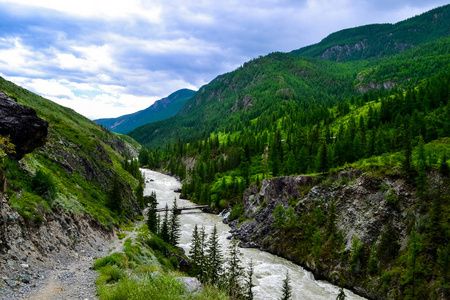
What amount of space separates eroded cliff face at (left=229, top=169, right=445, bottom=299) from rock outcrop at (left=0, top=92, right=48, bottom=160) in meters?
49.1

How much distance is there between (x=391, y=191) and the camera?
4709cm

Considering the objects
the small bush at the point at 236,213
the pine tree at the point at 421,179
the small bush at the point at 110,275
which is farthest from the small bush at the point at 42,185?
the small bush at the point at 236,213

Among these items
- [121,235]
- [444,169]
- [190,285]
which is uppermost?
[444,169]

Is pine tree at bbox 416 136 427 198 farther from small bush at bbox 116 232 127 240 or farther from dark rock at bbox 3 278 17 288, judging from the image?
dark rock at bbox 3 278 17 288

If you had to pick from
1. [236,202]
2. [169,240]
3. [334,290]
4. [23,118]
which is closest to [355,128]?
[236,202]

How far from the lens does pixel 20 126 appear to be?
27531mm

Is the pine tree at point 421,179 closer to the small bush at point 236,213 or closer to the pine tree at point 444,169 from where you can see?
the pine tree at point 444,169

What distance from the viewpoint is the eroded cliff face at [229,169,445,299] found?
43625 millimetres

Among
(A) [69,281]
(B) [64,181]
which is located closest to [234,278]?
(A) [69,281]

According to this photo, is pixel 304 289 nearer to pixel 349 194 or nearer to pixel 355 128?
pixel 349 194

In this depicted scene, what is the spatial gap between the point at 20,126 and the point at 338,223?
2088 inches

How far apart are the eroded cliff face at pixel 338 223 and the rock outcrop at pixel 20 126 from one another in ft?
161

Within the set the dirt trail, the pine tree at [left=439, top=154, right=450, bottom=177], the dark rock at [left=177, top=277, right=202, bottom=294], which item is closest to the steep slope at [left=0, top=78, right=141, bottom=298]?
the dirt trail

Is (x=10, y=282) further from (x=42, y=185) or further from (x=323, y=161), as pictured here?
(x=323, y=161)
